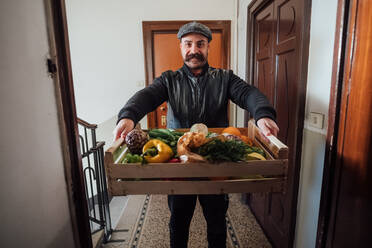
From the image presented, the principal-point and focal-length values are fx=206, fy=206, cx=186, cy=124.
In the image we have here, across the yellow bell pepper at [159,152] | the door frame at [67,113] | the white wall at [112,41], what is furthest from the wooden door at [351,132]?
the white wall at [112,41]

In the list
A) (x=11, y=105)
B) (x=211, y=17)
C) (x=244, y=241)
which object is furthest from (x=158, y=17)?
(x=244, y=241)

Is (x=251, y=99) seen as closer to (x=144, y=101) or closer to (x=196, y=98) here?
(x=196, y=98)

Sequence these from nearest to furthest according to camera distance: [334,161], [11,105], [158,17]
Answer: [11,105], [334,161], [158,17]

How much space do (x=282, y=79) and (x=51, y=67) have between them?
1399mm

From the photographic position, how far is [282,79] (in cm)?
144

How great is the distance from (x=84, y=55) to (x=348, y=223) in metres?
2.99

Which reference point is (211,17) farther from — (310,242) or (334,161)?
(310,242)

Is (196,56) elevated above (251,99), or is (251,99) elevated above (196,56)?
(196,56)

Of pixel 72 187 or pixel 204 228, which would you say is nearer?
pixel 72 187

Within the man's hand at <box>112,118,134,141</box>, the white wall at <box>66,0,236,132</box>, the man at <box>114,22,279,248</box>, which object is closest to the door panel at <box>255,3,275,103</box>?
the man at <box>114,22,279,248</box>

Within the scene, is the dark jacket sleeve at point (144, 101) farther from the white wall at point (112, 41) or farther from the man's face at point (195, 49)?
the white wall at point (112, 41)

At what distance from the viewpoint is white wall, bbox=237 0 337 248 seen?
947mm

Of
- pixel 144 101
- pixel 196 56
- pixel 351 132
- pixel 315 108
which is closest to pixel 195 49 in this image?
pixel 196 56

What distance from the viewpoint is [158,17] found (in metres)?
2.57
